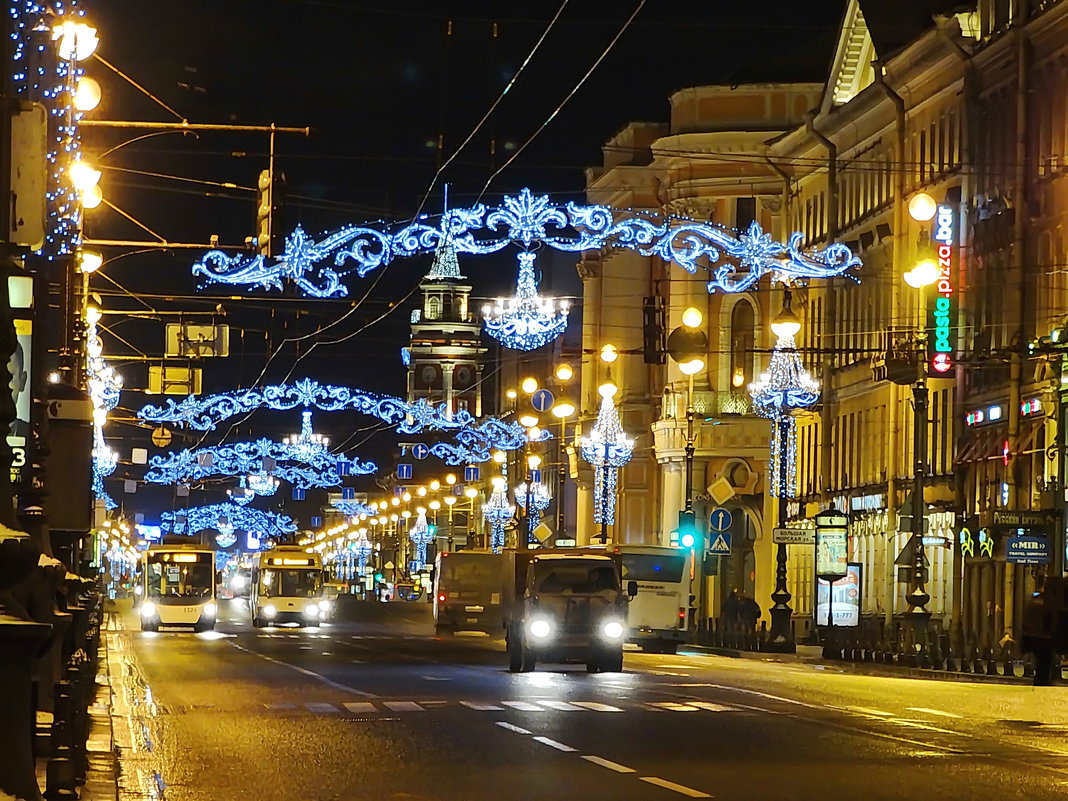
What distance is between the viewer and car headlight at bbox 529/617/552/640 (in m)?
38.3

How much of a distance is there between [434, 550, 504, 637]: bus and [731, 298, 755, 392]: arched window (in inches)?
449

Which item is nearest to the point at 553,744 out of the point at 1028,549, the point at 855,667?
the point at 1028,549

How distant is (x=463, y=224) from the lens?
110ft

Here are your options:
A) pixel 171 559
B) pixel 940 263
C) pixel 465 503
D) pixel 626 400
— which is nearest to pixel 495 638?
pixel 171 559

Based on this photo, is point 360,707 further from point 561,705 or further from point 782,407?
point 782,407

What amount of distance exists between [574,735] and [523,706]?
5.18 meters

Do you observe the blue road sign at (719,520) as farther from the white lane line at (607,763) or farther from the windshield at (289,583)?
the white lane line at (607,763)

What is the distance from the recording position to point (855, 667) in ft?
149

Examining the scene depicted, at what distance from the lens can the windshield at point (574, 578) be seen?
39094 mm

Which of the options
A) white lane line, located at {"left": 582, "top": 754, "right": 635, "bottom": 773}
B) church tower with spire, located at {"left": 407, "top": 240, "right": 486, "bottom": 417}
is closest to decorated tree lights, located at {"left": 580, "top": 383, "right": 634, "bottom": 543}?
white lane line, located at {"left": 582, "top": 754, "right": 635, "bottom": 773}

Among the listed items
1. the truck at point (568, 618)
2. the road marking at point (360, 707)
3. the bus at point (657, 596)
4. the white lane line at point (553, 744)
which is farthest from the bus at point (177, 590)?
the white lane line at point (553, 744)

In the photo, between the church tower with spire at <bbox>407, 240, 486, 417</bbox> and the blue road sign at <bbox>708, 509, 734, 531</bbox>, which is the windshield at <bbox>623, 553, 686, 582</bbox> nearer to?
the blue road sign at <bbox>708, 509, 734, 531</bbox>

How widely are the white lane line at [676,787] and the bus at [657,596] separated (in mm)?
39403

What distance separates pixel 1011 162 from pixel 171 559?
110 feet
